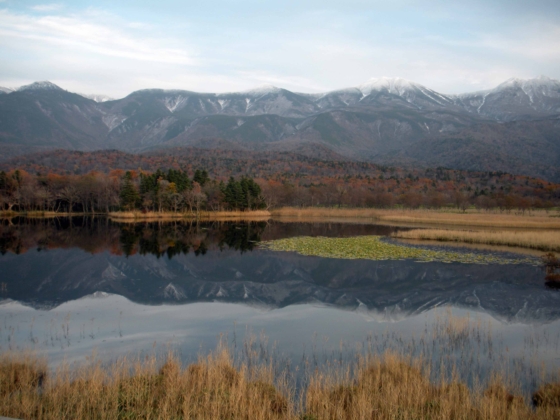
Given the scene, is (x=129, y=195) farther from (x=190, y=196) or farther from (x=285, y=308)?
(x=285, y=308)

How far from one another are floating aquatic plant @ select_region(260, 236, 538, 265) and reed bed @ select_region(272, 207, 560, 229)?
26043 mm

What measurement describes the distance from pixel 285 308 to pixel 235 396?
36.0 feet

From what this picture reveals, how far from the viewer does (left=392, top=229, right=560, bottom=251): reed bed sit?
39.5 metres

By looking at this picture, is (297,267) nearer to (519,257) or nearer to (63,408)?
(519,257)

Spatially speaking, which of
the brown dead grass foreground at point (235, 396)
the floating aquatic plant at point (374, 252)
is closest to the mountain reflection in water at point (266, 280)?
the floating aquatic plant at point (374, 252)

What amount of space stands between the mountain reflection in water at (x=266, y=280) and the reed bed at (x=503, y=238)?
10384 millimetres

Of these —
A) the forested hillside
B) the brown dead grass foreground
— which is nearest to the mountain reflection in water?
the brown dead grass foreground

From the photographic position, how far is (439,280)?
26.8 m

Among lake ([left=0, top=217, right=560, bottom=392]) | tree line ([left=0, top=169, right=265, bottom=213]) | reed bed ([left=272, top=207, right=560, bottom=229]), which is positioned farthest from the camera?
tree line ([left=0, top=169, right=265, bottom=213])

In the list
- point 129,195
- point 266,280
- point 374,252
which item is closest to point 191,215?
point 129,195

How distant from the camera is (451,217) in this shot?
72.8 m

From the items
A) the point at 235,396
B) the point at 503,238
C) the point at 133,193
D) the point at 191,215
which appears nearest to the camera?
the point at 235,396

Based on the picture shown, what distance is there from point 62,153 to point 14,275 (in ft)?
558

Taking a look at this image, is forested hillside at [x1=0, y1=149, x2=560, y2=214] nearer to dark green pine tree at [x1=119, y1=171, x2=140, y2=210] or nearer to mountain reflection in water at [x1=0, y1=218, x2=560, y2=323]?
dark green pine tree at [x1=119, y1=171, x2=140, y2=210]
